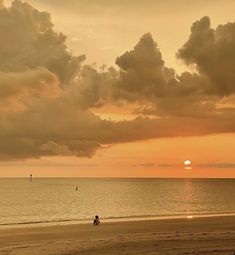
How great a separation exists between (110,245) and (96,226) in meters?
22.8

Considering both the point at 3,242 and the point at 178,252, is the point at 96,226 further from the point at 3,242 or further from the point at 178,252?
the point at 178,252

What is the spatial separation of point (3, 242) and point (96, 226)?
17.8m

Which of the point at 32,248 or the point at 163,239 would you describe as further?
the point at 163,239

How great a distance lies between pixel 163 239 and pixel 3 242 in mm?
15212

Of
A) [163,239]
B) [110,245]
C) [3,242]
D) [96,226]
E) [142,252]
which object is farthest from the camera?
[96,226]

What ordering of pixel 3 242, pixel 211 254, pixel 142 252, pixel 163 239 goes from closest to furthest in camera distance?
pixel 211 254 → pixel 142 252 → pixel 163 239 → pixel 3 242

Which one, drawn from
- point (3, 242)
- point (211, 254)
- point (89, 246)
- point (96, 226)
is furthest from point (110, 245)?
point (96, 226)

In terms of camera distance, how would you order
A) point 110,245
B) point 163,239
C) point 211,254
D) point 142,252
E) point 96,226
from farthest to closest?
1. point 96,226
2. point 163,239
3. point 110,245
4. point 142,252
5. point 211,254

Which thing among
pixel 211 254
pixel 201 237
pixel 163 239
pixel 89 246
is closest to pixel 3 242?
pixel 89 246

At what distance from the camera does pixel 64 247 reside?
109ft

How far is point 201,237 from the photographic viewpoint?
37.2 m

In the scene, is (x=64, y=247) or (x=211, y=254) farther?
(x=64, y=247)

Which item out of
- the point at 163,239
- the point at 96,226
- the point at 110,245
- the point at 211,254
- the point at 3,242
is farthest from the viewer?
the point at 96,226

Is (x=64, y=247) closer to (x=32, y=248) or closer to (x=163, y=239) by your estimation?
(x=32, y=248)
